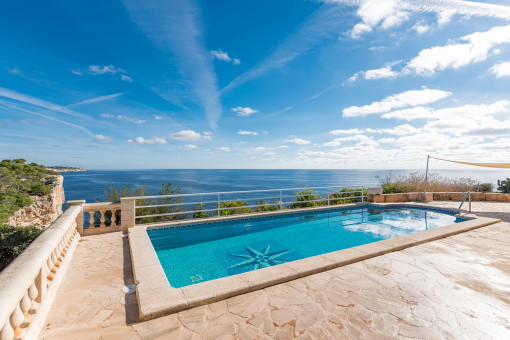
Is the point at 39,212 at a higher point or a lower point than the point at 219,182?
lower

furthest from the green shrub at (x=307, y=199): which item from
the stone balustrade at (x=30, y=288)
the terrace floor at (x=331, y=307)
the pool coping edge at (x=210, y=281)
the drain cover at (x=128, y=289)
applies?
the stone balustrade at (x=30, y=288)

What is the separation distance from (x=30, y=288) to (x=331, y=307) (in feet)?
8.84

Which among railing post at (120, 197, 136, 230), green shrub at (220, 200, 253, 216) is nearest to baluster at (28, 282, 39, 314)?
railing post at (120, 197, 136, 230)

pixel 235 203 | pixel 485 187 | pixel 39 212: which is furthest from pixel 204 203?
pixel 39 212

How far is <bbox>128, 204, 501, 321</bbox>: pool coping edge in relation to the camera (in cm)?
218

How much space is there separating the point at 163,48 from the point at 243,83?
4.42 m

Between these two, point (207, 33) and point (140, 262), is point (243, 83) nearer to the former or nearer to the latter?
point (207, 33)

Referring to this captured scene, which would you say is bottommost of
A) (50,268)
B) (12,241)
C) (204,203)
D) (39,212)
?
(39,212)

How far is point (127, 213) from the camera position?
5078 mm

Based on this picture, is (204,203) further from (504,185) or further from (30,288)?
(504,185)

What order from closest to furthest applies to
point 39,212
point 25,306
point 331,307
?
point 25,306 < point 331,307 < point 39,212

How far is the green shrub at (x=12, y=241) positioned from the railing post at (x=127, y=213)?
2.04m

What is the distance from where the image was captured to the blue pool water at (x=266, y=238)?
3934mm

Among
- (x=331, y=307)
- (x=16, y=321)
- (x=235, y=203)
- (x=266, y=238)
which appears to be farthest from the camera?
(x=235, y=203)
